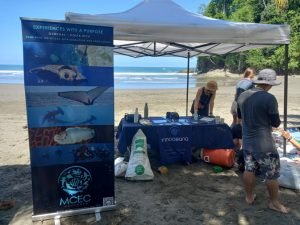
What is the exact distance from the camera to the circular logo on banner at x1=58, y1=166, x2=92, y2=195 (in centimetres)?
337

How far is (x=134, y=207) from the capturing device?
148 inches

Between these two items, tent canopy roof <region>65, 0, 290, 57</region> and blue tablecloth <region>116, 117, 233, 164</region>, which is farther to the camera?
blue tablecloth <region>116, 117, 233, 164</region>

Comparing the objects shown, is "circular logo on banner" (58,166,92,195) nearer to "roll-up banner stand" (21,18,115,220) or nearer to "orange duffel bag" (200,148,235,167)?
"roll-up banner stand" (21,18,115,220)

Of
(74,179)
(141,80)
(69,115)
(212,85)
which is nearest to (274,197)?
(74,179)

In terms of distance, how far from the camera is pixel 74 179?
3.41 metres

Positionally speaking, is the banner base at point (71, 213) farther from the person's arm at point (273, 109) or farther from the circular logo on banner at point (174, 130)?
the person's arm at point (273, 109)

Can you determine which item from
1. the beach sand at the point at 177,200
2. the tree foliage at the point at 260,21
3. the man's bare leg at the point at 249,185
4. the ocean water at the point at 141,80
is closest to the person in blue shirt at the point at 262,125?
the man's bare leg at the point at 249,185

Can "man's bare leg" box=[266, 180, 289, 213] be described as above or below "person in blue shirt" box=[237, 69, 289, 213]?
below

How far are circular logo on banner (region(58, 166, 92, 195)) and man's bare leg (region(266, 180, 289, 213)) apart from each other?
1978mm

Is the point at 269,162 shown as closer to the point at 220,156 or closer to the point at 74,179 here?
the point at 220,156

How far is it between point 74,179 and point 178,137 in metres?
2.10

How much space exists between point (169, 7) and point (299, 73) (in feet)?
116

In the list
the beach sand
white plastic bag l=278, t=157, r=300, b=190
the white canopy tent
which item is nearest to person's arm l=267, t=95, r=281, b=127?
the beach sand

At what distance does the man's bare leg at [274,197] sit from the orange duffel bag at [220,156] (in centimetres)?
142
